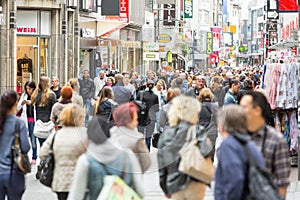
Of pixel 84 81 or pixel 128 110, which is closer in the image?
pixel 128 110

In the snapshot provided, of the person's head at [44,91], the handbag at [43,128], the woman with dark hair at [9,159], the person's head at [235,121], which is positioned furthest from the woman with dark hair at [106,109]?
the person's head at [44,91]

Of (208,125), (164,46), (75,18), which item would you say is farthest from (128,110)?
(164,46)

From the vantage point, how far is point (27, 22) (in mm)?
34125

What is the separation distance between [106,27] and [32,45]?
7.83 metres

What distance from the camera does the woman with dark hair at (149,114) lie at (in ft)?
33.9

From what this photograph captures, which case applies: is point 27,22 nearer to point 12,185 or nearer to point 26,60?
point 26,60

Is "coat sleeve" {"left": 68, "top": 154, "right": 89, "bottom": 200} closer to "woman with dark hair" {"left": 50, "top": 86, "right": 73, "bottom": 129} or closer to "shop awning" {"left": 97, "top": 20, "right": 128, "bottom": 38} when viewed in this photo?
"woman with dark hair" {"left": 50, "top": 86, "right": 73, "bottom": 129}

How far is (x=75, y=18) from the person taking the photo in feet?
123

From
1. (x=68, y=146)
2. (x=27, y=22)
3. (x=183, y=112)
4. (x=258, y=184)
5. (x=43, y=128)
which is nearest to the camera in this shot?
(x=258, y=184)

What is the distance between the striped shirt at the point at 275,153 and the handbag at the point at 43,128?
829 centimetres

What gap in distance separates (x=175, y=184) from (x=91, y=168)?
1095 millimetres

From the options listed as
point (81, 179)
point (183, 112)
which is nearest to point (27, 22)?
point (183, 112)

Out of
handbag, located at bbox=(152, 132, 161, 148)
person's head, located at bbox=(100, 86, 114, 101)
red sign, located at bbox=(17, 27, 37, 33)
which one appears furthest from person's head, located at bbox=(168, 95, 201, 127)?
red sign, located at bbox=(17, 27, 37, 33)

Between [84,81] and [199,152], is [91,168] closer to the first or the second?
[199,152]
